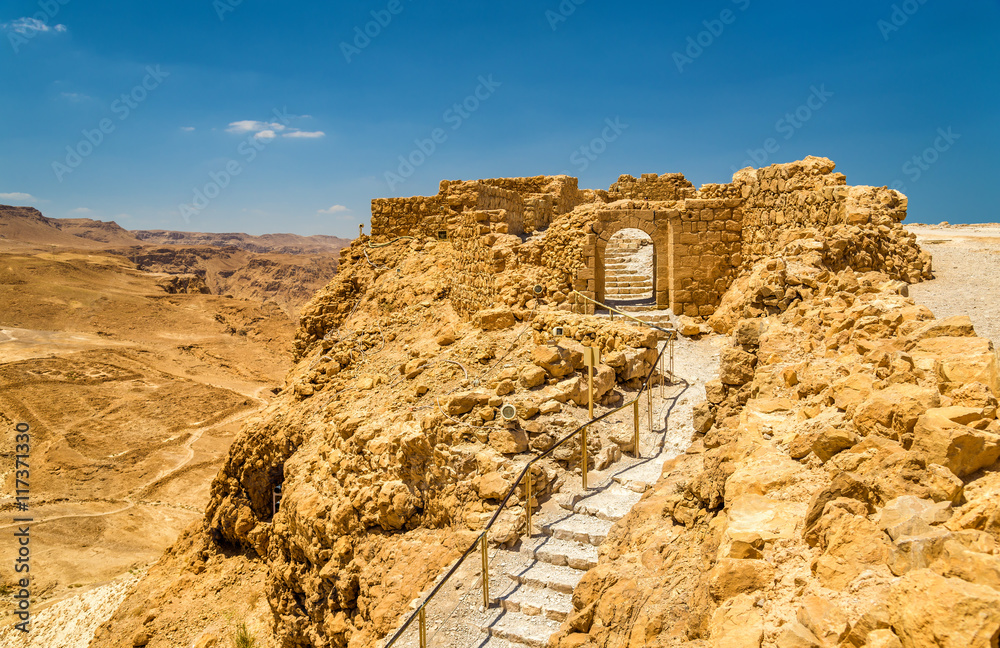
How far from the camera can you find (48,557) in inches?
664

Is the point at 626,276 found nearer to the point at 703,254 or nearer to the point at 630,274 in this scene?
the point at 630,274

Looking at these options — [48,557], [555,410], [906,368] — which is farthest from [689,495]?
[48,557]

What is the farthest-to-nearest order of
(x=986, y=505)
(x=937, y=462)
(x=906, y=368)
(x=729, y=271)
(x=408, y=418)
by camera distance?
(x=729, y=271) < (x=408, y=418) < (x=906, y=368) < (x=937, y=462) < (x=986, y=505)

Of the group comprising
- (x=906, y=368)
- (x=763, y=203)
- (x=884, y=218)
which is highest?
(x=763, y=203)

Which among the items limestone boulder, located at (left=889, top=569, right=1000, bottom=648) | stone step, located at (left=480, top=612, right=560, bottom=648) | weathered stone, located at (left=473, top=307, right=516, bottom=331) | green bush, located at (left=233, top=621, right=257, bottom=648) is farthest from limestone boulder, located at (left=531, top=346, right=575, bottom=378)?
green bush, located at (left=233, top=621, right=257, bottom=648)

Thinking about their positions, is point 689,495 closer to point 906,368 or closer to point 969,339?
point 906,368

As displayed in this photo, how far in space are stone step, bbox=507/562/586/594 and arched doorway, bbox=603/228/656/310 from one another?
7751 millimetres

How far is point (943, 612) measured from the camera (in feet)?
7.40

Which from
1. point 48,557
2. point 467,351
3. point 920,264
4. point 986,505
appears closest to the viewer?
point 986,505

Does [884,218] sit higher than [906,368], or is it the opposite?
[884,218]

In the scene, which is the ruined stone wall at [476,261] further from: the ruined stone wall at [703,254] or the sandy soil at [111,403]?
the sandy soil at [111,403]

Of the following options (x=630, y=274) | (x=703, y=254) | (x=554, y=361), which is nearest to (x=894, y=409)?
(x=554, y=361)

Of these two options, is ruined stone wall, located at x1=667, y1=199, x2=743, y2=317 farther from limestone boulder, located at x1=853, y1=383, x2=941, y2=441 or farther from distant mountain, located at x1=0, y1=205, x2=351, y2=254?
distant mountain, located at x1=0, y1=205, x2=351, y2=254

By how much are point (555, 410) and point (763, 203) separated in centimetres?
644
